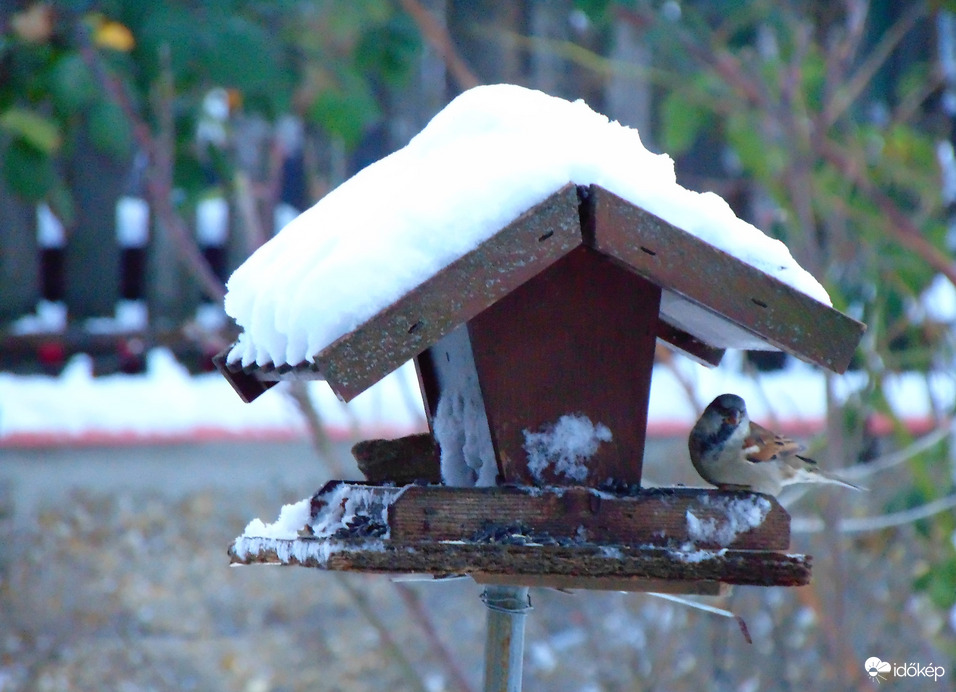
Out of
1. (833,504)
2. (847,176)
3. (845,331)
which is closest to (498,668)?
(845,331)

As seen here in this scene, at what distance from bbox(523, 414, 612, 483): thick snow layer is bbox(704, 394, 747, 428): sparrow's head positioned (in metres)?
0.34

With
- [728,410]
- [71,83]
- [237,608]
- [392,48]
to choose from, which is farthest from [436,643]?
[392,48]

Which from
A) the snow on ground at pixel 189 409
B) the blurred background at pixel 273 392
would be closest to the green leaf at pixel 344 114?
the blurred background at pixel 273 392

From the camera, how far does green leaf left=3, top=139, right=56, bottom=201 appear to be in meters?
3.71

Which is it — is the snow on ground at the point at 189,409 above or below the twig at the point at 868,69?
below

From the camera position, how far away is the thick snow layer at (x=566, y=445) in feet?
5.11

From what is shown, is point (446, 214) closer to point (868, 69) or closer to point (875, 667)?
point (875, 667)

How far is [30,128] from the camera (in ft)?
11.8

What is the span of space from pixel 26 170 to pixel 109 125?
425 millimetres

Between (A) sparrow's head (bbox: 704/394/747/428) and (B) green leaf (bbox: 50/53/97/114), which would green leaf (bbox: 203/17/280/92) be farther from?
(A) sparrow's head (bbox: 704/394/747/428)

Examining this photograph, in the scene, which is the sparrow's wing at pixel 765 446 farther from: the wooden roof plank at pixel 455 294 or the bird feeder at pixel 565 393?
the wooden roof plank at pixel 455 294

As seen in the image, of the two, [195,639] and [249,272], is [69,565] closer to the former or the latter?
[195,639]

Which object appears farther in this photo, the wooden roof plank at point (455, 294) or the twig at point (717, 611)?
the twig at point (717, 611)

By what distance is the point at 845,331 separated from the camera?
1516 millimetres
